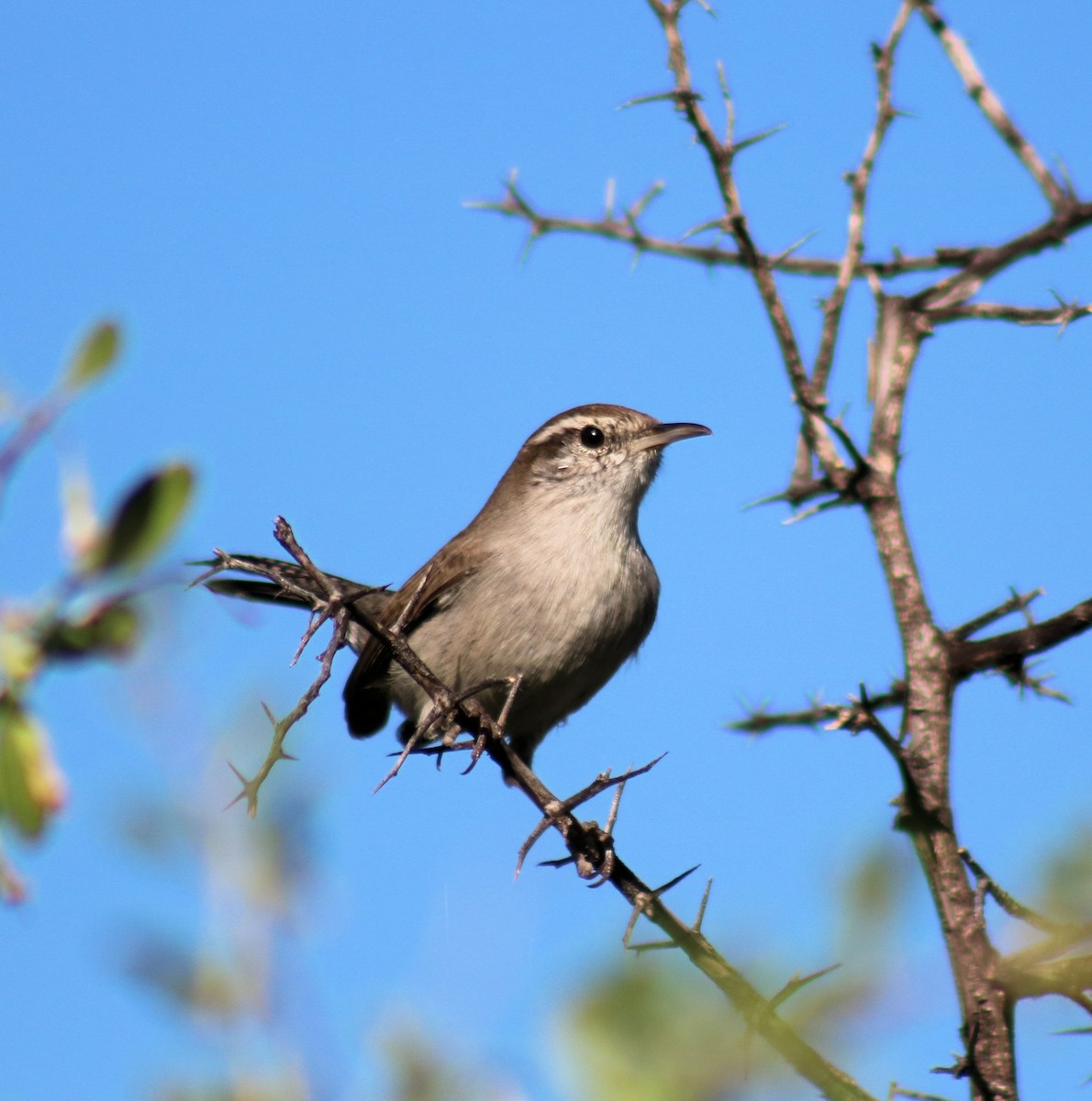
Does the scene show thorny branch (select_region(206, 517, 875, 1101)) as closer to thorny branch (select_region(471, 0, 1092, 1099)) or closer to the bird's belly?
thorny branch (select_region(471, 0, 1092, 1099))

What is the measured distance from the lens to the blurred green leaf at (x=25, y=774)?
4.34 feet

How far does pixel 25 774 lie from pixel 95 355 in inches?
18.5

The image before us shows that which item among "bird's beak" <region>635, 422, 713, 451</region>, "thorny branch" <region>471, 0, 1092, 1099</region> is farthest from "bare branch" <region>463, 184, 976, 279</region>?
"bird's beak" <region>635, 422, 713, 451</region>

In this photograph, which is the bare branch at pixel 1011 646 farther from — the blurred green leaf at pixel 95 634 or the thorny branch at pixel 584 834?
the blurred green leaf at pixel 95 634

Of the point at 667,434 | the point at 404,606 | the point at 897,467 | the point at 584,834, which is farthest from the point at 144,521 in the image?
the point at 667,434

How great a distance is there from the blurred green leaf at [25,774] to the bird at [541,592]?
11.4 feet

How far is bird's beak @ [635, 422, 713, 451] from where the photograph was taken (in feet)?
20.4

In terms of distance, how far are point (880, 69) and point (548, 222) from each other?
3.28 feet

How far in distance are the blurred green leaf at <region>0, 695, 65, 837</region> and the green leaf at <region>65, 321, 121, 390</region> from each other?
360 millimetres

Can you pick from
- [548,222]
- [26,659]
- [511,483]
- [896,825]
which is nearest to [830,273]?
[548,222]

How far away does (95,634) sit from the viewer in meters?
1.43

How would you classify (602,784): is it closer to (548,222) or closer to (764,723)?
(764,723)

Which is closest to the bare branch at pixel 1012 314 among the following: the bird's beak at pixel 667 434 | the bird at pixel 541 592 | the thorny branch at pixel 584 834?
the thorny branch at pixel 584 834

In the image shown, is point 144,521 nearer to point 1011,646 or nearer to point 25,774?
point 25,774
